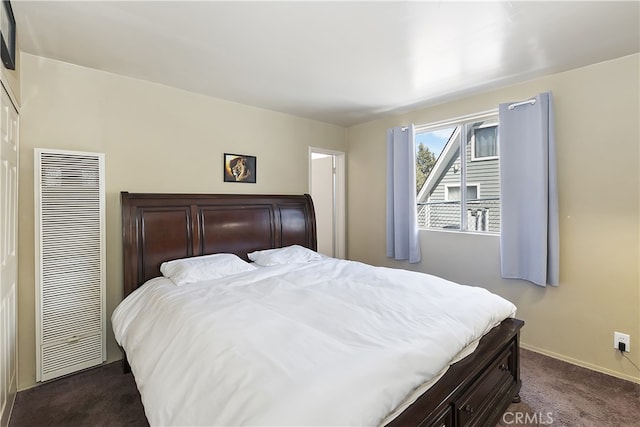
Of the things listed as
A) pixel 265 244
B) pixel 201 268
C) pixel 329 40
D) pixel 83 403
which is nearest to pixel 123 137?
pixel 201 268

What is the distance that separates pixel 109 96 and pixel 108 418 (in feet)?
8.05

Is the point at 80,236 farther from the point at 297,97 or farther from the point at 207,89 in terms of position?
the point at 297,97

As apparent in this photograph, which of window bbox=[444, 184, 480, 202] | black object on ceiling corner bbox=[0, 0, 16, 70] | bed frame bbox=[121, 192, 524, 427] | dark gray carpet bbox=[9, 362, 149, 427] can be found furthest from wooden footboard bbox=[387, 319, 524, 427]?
black object on ceiling corner bbox=[0, 0, 16, 70]

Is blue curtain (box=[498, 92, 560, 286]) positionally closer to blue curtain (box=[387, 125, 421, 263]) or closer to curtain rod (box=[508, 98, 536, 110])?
curtain rod (box=[508, 98, 536, 110])

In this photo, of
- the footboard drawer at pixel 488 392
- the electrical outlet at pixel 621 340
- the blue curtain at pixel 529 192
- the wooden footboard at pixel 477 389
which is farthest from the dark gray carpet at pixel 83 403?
the electrical outlet at pixel 621 340

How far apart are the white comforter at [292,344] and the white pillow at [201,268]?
0.43 feet

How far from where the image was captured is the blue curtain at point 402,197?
3627 mm

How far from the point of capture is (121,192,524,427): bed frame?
4.76 feet

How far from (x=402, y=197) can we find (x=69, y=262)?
3284mm

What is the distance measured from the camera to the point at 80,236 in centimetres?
237

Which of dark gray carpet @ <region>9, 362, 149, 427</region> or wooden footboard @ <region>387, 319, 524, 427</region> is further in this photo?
dark gray carpet @ <region>9, 362, 149, 427</region>

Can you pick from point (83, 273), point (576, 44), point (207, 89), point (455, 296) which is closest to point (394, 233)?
point (455, 296)

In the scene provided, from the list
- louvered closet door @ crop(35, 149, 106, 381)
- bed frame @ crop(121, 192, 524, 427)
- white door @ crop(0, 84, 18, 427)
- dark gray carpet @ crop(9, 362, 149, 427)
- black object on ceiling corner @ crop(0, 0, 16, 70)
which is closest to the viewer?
bed frame @ crop(121, 192, 524, 427)

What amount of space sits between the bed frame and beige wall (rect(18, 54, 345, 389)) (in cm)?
20
